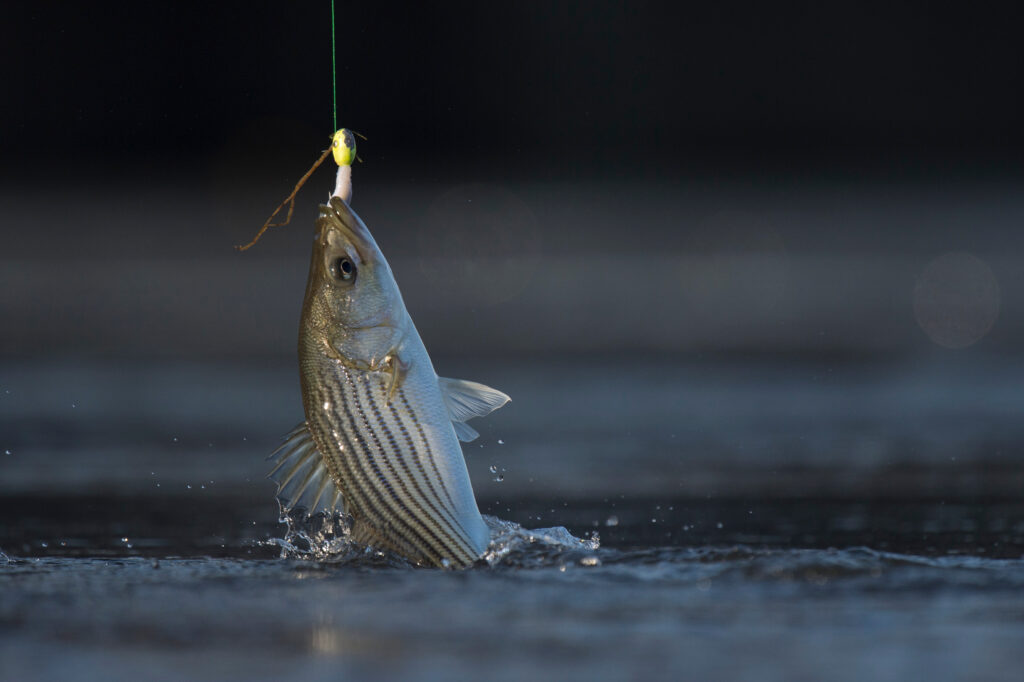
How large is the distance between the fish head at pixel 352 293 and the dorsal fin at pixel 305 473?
1.24 feet

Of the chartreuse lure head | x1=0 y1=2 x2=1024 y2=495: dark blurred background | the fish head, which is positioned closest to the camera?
the fish head

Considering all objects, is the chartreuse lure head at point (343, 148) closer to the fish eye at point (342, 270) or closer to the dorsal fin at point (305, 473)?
the fish eye at point (342, 270)

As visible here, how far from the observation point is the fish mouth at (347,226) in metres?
5.02

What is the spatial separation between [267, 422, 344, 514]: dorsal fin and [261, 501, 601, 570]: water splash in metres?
0.19

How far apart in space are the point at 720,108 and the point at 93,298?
1141 centimetres

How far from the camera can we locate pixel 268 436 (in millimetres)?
9945

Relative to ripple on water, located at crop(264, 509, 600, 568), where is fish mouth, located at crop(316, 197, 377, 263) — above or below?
above

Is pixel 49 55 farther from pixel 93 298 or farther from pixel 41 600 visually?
pixel 41 600

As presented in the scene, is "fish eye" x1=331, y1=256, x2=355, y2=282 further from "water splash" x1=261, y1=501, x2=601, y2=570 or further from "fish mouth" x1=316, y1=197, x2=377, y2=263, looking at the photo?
"water splash" x1=261, y1=501, x2=601, y2=570

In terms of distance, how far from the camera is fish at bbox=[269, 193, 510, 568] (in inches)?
198

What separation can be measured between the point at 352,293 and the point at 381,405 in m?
0.40

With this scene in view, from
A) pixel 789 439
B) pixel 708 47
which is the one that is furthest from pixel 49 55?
pixel 789 439

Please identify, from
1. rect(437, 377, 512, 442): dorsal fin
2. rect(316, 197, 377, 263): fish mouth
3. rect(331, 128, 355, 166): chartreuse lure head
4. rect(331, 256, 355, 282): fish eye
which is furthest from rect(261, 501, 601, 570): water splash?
rect(331, 128, 355, 166): chartreuse lure head

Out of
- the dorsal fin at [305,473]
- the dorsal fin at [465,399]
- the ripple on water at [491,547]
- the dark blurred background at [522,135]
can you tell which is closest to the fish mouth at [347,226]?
the dorsal fin at [465,399]
